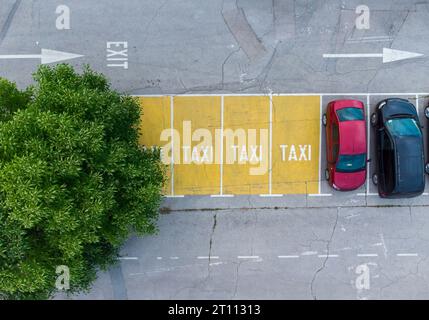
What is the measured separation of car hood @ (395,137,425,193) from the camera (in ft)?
39.9

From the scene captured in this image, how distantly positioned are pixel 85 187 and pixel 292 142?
268 inches

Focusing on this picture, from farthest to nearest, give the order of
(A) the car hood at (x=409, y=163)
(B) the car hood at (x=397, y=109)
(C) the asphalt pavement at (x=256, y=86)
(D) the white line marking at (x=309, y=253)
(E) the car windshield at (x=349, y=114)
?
1. (D) the white line marking at (x=309, y=253)
2. (C) the asphalt pavement at (x=256, y=86)
3. (B) the car hood at (x=397, y=109)
4. (E) the car windshield at (x=349, y=114)
5. (A) the car hood at (x=409, y=163)

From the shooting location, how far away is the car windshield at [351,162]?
485 inches

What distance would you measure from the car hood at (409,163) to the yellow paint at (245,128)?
3.91 meters

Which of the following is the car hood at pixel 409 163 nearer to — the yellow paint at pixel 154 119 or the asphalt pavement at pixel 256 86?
the asphalt pavement at pixel 256 86

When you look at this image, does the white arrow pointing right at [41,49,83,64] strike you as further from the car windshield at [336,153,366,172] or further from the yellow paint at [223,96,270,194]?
the car windshield at [336,153,366,172]

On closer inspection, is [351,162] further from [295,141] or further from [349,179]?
[295,141]

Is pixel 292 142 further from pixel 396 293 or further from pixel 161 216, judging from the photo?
pixel 396 293

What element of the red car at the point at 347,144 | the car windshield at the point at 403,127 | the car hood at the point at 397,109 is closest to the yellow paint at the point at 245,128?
the red car at the point at 347,144

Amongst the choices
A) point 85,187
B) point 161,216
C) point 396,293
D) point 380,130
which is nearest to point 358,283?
point 396,293

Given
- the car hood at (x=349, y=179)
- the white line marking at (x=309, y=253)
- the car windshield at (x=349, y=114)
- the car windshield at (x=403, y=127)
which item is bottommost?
the white line marking at (x=309, y=253)

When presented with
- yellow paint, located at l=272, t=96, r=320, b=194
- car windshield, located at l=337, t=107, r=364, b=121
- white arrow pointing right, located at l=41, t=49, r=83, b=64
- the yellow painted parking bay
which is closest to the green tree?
the yellow painted parking bay

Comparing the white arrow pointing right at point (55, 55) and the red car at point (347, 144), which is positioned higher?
the white arrow pointing right at point (55, 55)

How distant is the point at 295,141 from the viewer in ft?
A: 43.1
